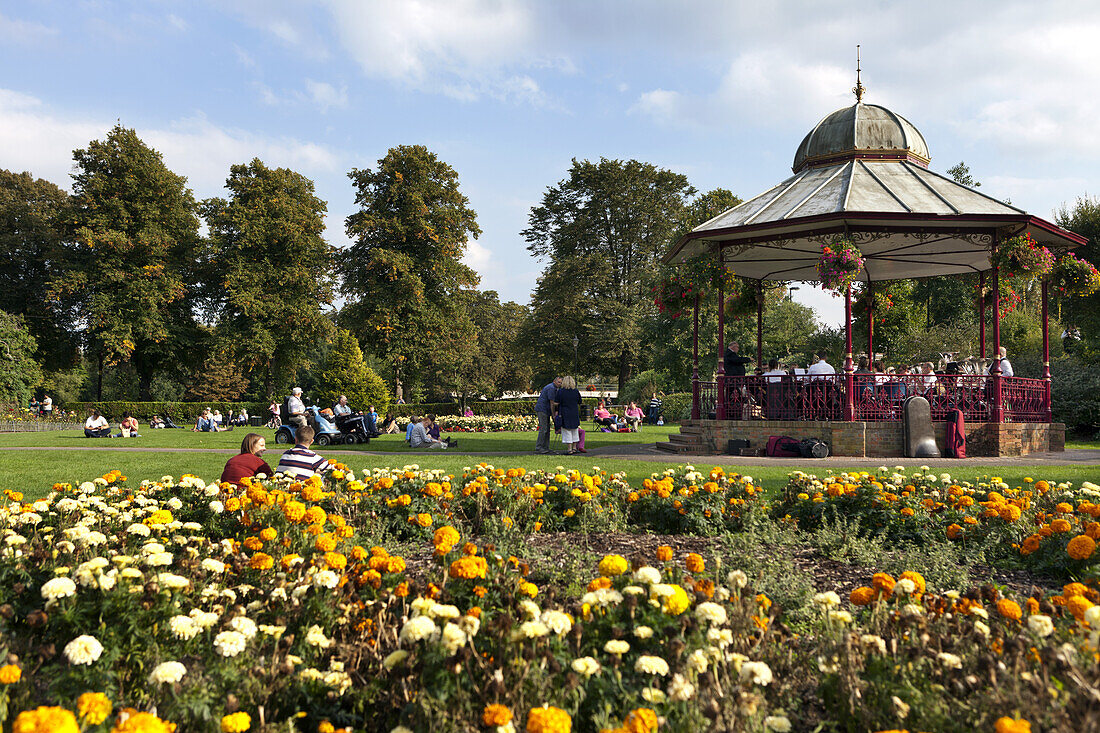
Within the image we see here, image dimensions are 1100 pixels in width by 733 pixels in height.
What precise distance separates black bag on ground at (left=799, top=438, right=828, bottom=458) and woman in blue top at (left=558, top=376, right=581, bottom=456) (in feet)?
13.6

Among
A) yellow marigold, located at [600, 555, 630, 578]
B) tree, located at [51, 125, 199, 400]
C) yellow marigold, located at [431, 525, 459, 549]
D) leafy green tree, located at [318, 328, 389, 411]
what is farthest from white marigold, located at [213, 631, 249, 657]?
tree, located at [51, 125, 199, 400]

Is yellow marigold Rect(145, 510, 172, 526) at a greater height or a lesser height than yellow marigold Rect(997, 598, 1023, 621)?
greater

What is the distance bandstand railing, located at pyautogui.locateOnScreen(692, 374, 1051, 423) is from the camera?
13430 millimetres

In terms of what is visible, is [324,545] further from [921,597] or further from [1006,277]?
[1006,277]

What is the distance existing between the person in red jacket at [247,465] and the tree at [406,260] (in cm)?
3042

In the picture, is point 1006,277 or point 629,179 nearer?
point 1006,277

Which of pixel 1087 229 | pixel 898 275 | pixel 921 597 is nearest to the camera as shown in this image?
pixel 921 597

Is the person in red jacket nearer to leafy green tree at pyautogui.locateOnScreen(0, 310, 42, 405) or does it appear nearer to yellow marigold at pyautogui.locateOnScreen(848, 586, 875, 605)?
yellow marigold at pyautogui.locateOnScreen(848, 586, 875, 605)

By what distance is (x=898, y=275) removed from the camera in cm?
1898

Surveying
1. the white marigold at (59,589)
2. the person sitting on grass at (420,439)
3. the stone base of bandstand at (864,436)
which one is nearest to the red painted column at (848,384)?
the stone base of bandstand at (864,436)

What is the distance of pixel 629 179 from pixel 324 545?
41.0 metres

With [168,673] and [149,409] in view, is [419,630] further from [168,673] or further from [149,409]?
[149,409]

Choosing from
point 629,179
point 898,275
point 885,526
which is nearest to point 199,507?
point 885,526

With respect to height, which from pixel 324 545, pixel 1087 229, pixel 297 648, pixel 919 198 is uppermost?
pixel 1087 229
